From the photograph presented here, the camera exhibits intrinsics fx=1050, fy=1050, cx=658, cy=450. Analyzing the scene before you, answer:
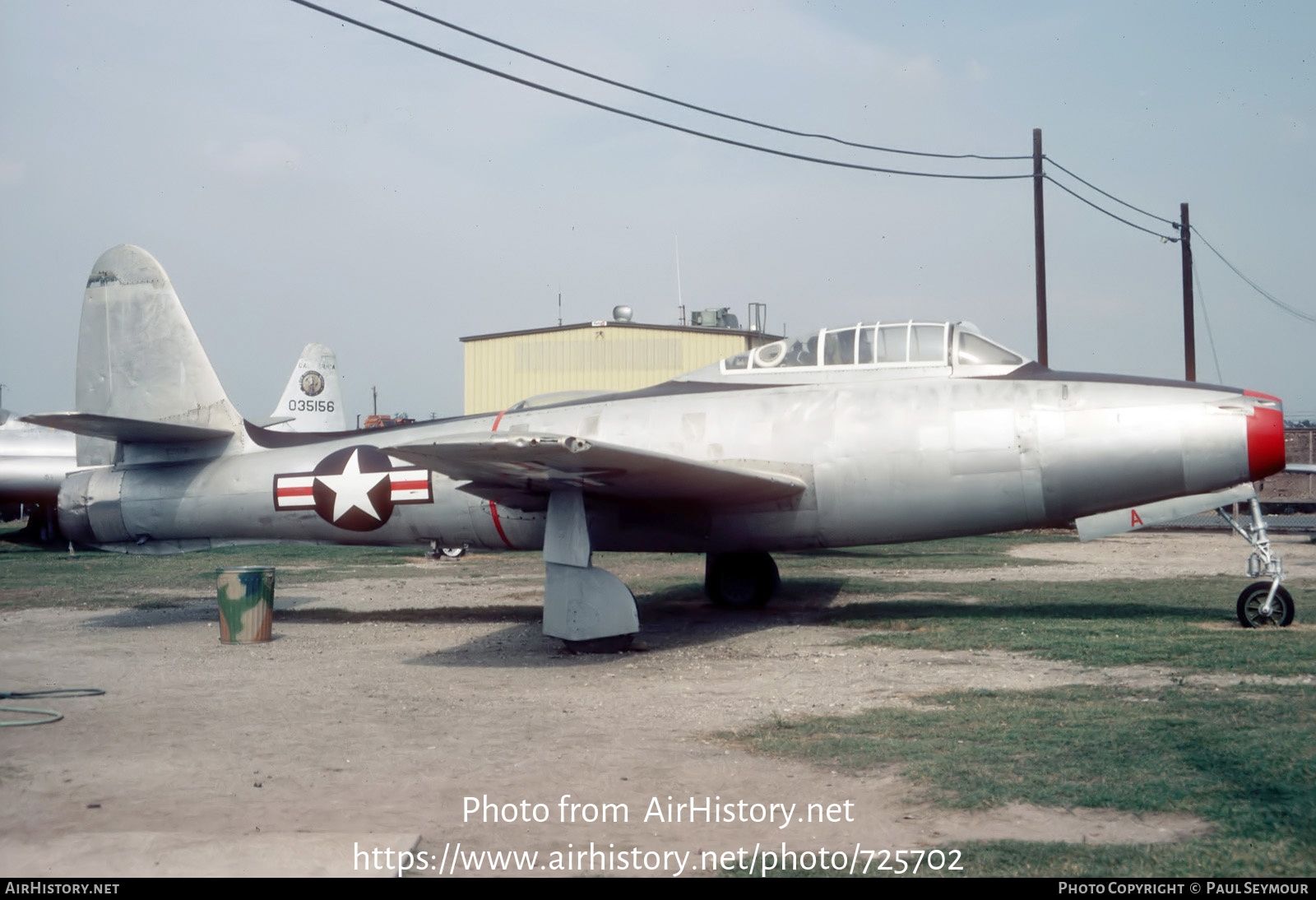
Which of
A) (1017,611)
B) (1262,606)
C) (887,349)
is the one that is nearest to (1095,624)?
(1017,611)

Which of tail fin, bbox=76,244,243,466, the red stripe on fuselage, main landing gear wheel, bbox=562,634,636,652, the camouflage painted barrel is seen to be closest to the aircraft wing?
the red stripe on fuselage

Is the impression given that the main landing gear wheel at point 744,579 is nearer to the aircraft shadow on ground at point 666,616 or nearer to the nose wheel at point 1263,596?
the aircraft shadow on ground at point 666,616

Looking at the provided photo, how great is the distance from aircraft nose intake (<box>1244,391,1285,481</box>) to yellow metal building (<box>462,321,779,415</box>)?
2201 cm

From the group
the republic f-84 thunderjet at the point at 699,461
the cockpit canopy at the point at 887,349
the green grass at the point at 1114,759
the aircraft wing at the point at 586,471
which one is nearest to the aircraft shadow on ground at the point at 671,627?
the republic f-84 thunderjet at the point at 699,461

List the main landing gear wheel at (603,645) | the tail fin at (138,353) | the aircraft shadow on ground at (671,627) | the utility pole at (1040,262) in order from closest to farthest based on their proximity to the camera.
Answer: the aircraft shadow on ground at (671,627), the main landing gear wheel at (603,645), the tail fin at (138,353), the utility pole at (1040,262)

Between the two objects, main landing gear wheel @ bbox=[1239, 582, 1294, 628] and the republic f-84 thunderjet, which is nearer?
the republic f-84 thunderjet

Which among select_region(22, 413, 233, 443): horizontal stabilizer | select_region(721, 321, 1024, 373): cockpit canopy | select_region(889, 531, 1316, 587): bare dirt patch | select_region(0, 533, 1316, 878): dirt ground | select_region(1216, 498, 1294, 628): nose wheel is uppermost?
select_region(721, 321, 1024, 373): cockpit canopy

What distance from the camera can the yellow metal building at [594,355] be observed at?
104 ft

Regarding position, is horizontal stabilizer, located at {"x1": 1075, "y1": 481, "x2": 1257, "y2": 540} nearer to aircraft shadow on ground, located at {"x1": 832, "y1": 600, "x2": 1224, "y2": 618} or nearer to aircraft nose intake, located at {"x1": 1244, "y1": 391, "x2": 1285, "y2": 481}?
aircraft shadow on ground, located at {"x1": 832, "y1": 600, "x2": 1224, "y2": 618}

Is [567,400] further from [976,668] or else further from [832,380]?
[976,668]

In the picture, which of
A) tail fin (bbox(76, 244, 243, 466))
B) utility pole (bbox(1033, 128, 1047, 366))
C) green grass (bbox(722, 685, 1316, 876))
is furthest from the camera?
utility pole (bbox(1033, 128, 1047, 366))

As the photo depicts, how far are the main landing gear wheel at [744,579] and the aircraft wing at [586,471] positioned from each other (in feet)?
7.10

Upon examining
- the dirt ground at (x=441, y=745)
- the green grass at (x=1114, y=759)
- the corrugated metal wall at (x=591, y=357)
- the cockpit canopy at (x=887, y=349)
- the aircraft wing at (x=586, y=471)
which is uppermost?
the corrugated metal wall at (x=591, y=357)

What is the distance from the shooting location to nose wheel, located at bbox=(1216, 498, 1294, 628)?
1003cm
